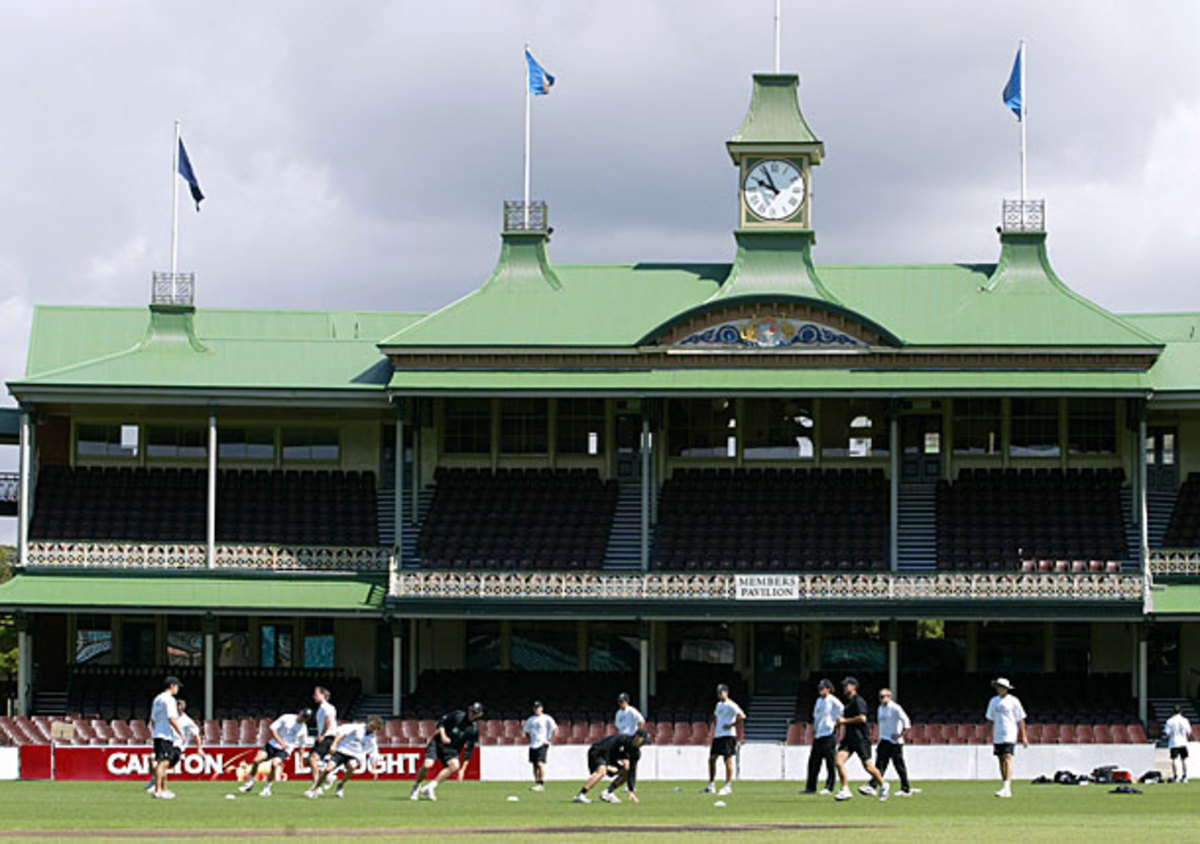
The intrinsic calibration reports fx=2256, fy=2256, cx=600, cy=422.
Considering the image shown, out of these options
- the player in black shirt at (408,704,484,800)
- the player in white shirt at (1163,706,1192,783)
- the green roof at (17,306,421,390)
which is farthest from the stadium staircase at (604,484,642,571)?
the player in black shirt at (408,704,484,800)

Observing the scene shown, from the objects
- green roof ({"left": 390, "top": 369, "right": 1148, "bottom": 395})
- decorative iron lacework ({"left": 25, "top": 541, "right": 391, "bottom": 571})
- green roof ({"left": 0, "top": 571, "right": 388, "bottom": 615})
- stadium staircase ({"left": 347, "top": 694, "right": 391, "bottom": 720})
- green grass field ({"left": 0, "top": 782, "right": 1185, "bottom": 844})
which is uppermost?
green roof ({"left": 390, "top": 369, "right": 1148, "bottom": 395})

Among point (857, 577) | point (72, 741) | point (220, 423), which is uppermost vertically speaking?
point (220, 423)

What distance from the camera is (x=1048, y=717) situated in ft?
165

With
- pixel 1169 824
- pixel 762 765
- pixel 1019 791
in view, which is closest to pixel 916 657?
pixel 762 765

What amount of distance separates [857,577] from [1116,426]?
900 cm

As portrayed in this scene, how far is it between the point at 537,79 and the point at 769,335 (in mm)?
9093

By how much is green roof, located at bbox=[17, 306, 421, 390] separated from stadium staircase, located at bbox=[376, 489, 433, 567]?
136 inches

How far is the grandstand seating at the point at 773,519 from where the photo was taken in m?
53.1

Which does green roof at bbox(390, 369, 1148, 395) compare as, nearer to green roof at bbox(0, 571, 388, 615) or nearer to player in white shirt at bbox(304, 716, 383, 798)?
green roof at bbox(0, 571, 388, 615)

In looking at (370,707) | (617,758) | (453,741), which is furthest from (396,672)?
(617,758)

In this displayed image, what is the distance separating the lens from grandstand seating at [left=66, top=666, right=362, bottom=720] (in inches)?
2061

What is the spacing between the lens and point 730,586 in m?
51.3

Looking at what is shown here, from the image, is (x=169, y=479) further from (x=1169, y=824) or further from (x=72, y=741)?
(x=1169, y=824)

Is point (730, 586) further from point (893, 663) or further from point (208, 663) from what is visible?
point (208, 663)
